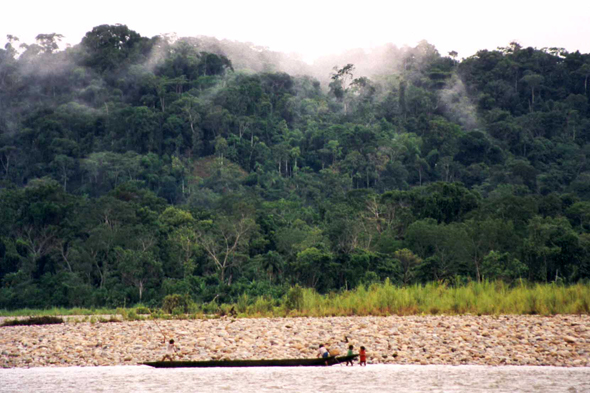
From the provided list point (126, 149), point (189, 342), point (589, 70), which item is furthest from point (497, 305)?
point (589, 70)

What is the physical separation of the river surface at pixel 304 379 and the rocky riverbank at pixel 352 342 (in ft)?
1.44

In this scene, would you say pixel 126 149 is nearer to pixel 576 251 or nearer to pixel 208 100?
pixel 208 100

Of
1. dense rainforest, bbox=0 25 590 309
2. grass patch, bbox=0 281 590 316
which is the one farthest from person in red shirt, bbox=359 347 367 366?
dense rainforest, bbox=0 25 590 309

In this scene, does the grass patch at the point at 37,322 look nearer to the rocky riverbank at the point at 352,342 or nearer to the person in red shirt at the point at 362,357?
the rocky riverbank at the point at 352,342

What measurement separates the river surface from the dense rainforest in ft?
37.8

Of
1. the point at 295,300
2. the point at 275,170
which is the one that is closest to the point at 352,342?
the point at 295,300

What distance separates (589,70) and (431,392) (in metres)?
95.4

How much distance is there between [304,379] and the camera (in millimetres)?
16281

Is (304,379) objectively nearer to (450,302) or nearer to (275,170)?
(450,302)

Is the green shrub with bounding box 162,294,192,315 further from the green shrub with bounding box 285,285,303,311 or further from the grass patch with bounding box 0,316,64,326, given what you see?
the green shrub with bounding box 285,285,303,311

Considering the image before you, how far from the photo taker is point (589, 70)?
323 ft

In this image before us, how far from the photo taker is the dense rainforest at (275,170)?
4128cm

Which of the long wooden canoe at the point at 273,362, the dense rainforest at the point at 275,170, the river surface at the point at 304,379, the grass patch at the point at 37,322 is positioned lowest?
the river surface at the point at 304,379

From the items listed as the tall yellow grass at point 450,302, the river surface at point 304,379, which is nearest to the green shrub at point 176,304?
the tall yellow grass at point 450,302
